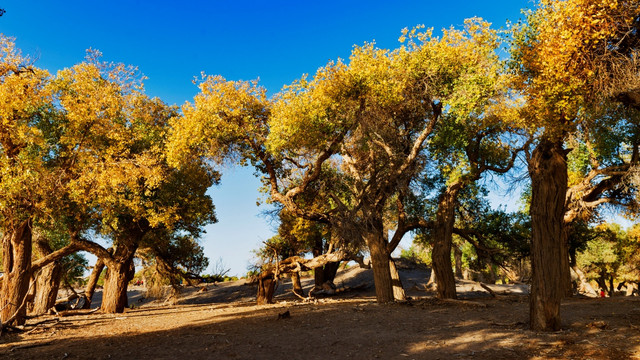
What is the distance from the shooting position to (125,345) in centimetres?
1053

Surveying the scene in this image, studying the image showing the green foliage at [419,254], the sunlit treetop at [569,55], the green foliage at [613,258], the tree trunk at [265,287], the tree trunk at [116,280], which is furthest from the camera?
the green foliage at [613,258]

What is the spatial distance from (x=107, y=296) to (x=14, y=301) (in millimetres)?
6151

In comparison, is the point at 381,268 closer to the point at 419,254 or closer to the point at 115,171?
the point at 115,171

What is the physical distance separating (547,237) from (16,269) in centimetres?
1893

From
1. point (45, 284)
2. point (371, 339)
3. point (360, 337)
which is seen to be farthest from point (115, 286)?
point (371, 339)

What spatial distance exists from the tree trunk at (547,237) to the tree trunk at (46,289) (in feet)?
81.6

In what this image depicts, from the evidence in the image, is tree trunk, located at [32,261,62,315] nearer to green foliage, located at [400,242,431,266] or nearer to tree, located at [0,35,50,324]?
tree, located at [0,35,50,324]

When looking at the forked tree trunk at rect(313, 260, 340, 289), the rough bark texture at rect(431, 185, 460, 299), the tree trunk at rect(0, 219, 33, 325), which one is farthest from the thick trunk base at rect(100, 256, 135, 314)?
the rough bark texture at rect(431, 185, 460, 299)

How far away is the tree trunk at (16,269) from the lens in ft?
49.4

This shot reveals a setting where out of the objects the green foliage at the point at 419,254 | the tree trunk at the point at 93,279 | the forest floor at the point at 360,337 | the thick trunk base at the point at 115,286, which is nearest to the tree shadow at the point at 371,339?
the forest floor at the point at 360,337

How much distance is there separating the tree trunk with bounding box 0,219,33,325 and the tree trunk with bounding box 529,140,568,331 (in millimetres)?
17702

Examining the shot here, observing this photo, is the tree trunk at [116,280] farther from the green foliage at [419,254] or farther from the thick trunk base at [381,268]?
the green foliage at [419,254]

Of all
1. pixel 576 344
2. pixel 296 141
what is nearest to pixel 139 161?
pixel 296 141

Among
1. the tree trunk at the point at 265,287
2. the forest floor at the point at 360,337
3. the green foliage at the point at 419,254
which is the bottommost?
the forest floor at the point at 360,337
